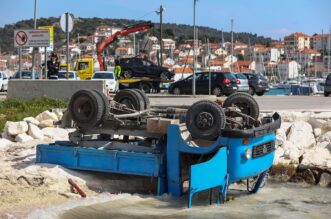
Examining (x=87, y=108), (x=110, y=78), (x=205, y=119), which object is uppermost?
(x=110, y=78)

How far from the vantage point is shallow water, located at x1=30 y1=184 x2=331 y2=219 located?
30.0 ft

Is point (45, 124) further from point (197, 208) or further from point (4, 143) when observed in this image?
point (197, 208)

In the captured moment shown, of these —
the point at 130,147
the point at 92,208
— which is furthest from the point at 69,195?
the point at 130,147

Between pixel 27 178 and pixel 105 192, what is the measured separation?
1343 mm

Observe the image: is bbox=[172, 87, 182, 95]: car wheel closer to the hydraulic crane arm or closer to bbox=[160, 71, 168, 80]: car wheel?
bbox=[160, 71, 168, 80]: car wheel

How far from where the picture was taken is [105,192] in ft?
33.4

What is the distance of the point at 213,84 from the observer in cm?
3306

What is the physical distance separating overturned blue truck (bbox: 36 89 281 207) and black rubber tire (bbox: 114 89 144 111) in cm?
4

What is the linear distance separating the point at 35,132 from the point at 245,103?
538cm

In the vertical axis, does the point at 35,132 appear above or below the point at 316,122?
below

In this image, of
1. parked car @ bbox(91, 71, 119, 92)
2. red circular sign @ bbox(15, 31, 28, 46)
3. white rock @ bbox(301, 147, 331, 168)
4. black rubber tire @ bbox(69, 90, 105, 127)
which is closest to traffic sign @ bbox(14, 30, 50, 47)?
red circular sign @ bbox(15, 31, 28, 46)

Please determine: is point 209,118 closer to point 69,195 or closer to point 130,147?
point 130,147

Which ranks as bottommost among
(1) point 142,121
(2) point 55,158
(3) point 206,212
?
(3) point 206,212

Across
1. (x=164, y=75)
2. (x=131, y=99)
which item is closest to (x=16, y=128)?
(x=131, y=99)
